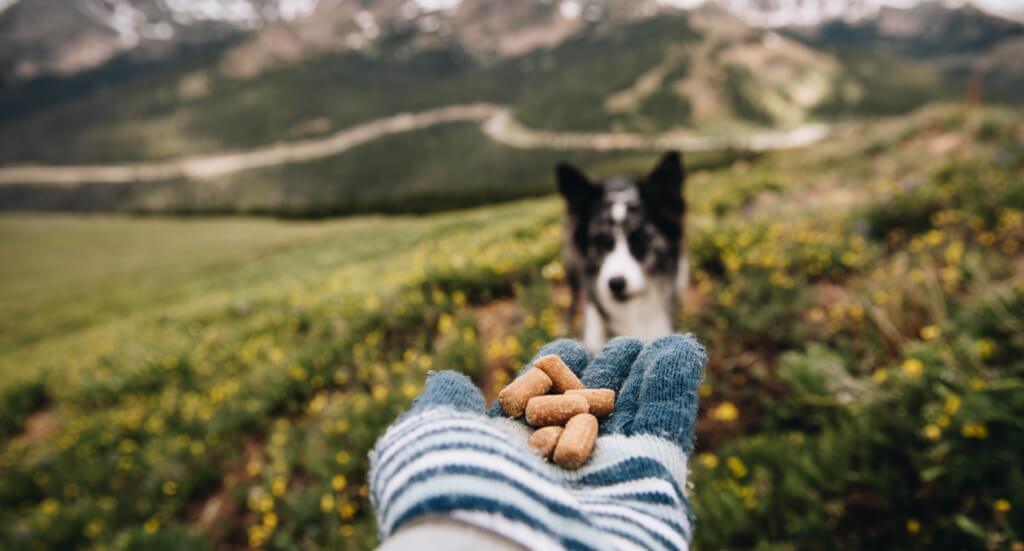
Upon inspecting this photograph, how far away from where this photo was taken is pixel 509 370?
13.9ft

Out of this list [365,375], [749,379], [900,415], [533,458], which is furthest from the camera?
[365,375]

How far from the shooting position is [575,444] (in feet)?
3.80

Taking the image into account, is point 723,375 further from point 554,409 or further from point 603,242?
point 554,409

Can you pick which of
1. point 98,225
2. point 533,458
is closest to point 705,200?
point 533,458

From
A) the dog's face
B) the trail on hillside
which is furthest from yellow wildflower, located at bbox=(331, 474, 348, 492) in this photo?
the trail on hillside

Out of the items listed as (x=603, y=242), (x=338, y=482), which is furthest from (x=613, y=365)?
(x=338, y=482)

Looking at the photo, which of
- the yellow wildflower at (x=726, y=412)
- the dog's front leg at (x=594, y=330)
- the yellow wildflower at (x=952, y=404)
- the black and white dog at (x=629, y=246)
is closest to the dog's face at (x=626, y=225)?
the black and white dog at (x=629, y=246)

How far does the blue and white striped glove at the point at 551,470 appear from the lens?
909 millimetres

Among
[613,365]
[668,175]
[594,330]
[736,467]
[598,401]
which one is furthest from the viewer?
[594,330]

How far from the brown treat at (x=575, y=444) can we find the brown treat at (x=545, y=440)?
0.6 inches

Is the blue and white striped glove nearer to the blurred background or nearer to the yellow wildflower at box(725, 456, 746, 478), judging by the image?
the blurred background

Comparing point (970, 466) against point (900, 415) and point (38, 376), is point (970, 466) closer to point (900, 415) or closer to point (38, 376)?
point (900, 415)

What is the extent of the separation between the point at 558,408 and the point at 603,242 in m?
2.38

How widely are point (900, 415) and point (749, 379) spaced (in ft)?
3.60
